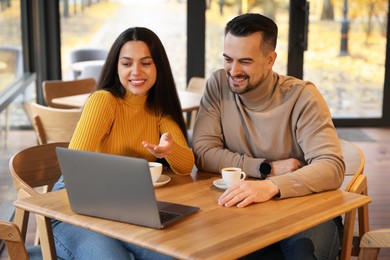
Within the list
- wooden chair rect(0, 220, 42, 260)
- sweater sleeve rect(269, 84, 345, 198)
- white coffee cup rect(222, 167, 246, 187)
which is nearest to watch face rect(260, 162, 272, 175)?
sweater sleeve rect(269, 84, 345, 198)

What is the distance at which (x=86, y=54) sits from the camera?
24.7 ft

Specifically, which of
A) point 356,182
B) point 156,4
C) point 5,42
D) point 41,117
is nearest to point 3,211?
point 41,117


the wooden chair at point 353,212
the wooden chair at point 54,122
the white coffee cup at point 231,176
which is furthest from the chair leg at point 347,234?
the wooden chair at point 54,122

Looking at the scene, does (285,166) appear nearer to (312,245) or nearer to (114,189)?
(312,245)

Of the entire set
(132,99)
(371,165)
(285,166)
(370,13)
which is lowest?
(371,165)

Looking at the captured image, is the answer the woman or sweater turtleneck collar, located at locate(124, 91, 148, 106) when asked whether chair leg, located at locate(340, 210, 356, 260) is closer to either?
the woman

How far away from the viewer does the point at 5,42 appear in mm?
5453

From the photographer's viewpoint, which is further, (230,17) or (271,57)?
(230,17)

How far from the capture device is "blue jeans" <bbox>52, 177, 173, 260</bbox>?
2.30 m

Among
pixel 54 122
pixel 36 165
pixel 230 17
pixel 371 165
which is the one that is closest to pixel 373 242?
pixel 36 165

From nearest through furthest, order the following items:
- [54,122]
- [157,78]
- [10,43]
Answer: [157,78]
[54,122]
[10,43]

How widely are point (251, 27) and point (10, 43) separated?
356cm

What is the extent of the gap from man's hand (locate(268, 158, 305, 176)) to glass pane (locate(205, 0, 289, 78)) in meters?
4.92

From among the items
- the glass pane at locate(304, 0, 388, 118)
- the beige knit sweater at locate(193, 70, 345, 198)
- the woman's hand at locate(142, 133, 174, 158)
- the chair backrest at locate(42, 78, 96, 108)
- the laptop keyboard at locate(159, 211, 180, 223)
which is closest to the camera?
the laptop keyboard at locate(159, 211, 180, 223)
